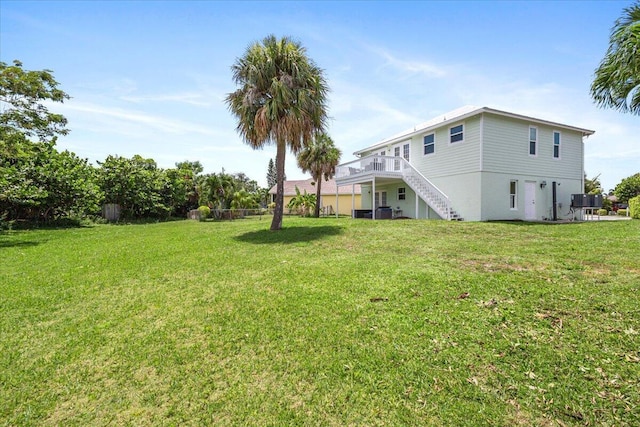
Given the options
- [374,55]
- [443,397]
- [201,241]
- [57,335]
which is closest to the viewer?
[443,397]

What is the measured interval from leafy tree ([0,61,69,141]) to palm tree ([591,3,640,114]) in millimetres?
18894

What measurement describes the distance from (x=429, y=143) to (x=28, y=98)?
65.1 ft

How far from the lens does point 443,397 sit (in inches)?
102

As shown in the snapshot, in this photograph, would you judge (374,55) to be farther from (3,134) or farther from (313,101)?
(3,134)

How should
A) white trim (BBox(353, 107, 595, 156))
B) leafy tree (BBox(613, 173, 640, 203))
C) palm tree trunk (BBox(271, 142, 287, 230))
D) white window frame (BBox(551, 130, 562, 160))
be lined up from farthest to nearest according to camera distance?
leafy tree (BBox(613, 173, 640, 203)) < white window frame (BBox(551, 130, 562, 160)) < white trim (BBox(353, 107, 595, 156)) < palm tree trunk (BBox(271, 142, 287, 230))

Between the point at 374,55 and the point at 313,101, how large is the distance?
2917 mm

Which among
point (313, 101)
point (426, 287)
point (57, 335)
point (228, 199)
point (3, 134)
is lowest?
point (57, 335)

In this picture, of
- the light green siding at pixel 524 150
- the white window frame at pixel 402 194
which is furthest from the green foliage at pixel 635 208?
the white window frame at pixel 402 194

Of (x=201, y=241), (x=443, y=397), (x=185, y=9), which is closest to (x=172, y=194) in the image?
(x=201, y=241)

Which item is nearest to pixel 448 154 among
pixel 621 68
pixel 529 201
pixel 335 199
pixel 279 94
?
pixel 529 201

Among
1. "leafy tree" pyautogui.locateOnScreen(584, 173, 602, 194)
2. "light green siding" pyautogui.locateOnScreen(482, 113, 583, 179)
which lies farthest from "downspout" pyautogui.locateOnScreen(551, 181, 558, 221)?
"leafy tree" pyautogui.locateOnScreen(584, 173, 602, 194)

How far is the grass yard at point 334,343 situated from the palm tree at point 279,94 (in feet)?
22.7

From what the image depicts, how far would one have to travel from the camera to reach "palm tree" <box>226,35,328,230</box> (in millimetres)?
11516

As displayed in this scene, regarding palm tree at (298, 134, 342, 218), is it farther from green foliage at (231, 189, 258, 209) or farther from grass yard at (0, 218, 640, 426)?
grass yard at (0, 218, 640, 426)
